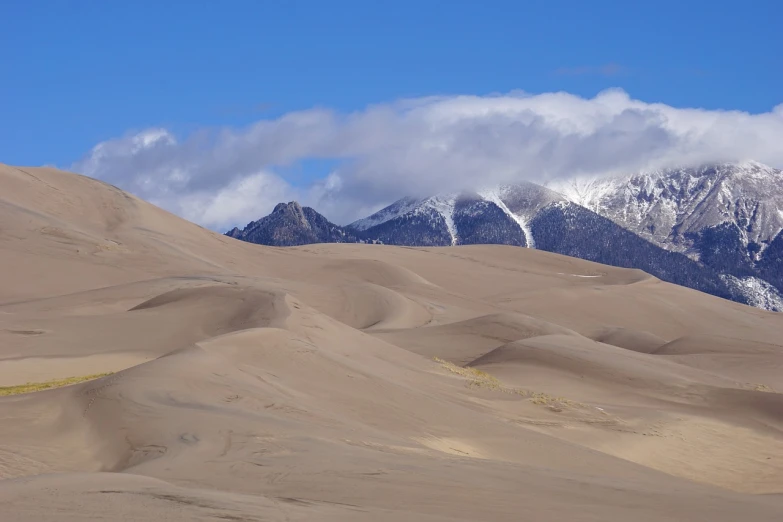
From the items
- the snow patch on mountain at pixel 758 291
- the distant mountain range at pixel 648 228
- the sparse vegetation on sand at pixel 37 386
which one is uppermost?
the distant mountain range at pixel 648 228

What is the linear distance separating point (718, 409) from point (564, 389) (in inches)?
154

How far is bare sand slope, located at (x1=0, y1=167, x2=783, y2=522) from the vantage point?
Result: 33.7 feet

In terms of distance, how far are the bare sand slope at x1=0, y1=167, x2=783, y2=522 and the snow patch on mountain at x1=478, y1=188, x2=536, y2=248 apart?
366ft

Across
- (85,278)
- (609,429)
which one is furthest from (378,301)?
(609,429)

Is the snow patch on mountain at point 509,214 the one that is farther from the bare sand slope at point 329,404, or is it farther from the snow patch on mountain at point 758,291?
the bare sand slope at point 329,404

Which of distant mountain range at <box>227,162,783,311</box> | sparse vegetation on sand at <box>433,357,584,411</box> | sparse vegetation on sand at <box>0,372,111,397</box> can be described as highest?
distant mountain range at <box>227,162,783,311</box>

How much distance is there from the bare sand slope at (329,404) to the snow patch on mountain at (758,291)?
101 metres

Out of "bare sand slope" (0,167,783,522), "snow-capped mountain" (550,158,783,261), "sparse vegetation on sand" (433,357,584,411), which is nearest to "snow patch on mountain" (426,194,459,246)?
"snow-capped mountain" (550,158,783,261)

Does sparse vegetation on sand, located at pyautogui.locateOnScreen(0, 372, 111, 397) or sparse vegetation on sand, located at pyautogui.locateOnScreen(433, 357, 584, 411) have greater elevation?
sparse vegetation on sand, located at pyautogui.locateOnScreen(433, 357, 584, 411)

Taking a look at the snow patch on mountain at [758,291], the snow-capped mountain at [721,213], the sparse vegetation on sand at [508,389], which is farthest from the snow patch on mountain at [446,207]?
the sparse vegetation on sand at [508,389]

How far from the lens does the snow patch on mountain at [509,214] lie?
163m

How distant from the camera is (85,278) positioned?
1673 inches

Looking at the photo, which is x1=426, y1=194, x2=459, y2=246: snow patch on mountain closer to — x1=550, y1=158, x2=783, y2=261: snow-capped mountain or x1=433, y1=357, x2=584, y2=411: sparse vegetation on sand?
x1=550, y1=158, x2=783, y2=261: snow-capped mountain

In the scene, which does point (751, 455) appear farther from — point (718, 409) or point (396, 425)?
point (396, 425)
